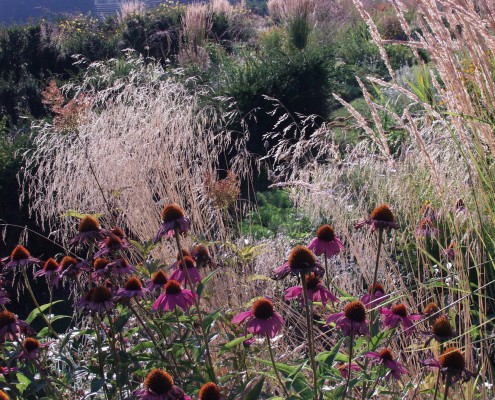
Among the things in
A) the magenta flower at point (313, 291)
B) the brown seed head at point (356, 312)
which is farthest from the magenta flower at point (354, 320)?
the magenta flower at point (313, 291)

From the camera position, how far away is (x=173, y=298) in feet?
5.62

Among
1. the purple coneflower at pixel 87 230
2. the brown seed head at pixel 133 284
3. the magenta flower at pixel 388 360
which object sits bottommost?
the magenta flower at pixel 388 360

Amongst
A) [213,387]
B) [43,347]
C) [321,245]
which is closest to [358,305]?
[321,245]

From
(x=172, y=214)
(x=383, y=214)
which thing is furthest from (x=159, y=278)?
(x=383, y=214)

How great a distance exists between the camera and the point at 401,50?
36.0 feet

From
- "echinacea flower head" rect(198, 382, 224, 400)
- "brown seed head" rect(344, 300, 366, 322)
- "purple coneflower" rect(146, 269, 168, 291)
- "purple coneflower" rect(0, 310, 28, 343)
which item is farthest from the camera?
"purple coneflower" rect(146, 269, 168, 291)

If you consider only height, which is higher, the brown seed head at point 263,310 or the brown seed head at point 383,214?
the brown seed head at point 383,214

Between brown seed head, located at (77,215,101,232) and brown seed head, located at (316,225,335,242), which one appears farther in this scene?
brown seed head, located at (77,215,101,232)

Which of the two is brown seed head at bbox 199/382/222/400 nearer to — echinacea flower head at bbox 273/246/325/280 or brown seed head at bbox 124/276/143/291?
echinacea flower head at bbox 273/246/325/280

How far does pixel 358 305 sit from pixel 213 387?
1.25 ft

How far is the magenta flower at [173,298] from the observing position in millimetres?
1699

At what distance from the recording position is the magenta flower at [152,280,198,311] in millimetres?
1699

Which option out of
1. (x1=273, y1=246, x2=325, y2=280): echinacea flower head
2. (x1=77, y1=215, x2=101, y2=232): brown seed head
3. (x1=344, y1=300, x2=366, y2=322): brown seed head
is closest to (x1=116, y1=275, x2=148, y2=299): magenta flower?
(x1=77, y1=215, x2=101, y2=232): brown seed head

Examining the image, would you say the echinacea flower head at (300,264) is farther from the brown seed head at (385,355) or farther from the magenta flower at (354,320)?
the brown seed head at (385,355)
